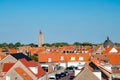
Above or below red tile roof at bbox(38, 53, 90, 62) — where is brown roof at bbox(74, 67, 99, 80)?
above

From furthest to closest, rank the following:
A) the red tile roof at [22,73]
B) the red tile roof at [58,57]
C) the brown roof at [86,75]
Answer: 1. the red tile roof at [58,57]
2. the red tile roof at [22,73]
3. the brown roof at [86,75]

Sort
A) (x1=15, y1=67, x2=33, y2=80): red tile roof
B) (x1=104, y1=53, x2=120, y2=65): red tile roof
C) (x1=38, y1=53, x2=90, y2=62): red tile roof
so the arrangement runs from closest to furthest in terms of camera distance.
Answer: (x1=15, y1=67, x2=33, y2=80): red tile roof
(x1=104, y1=53, x2=120, y2=65): red tile roof
(x1=38, y1=53, x2=90, y2=62): red tile roof

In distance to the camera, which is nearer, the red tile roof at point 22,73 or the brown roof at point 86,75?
the brown roof at point 86,75

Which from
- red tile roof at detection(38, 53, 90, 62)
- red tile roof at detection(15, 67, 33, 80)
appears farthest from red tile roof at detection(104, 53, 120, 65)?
red tile roof at detection(15, 67, 33, 80)

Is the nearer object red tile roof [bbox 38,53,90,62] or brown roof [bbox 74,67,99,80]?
brown roof [bbox 74,67,99,80]

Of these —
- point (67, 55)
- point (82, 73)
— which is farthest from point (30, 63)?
point (67, 55)

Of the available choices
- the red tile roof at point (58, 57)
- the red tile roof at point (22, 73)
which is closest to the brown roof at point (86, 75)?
the red tile roof at point (22, 73)

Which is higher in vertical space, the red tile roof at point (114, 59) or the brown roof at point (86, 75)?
the brown roof at point (86, 75)

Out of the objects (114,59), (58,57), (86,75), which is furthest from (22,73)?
(58,57)

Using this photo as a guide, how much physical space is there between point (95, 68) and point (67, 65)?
41907 millimetres

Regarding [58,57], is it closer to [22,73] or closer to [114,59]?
[114,59]

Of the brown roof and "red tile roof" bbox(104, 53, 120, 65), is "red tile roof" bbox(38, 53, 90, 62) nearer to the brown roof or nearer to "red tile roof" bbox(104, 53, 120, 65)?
"red tile roof" bbox(104, 53, 120, 65)

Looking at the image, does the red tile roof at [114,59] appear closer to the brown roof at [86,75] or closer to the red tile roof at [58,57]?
the red tile roof at [58,57]

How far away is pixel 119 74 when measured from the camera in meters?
66.9
